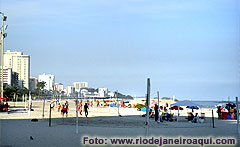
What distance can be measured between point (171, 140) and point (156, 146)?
187cm

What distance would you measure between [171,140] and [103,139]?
2457mm

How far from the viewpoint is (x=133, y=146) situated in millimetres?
11617

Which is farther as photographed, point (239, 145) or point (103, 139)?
point (103, 139)

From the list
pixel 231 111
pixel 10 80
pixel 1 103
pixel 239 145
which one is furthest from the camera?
pixel 10 80

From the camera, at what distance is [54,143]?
12.4 metres

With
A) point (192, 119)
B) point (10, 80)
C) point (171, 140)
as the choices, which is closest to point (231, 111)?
point (192, 119)

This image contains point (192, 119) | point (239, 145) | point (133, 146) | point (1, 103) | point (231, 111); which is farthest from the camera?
point (1, 103)

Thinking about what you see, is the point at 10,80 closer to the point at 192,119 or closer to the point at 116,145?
the point at 192,119

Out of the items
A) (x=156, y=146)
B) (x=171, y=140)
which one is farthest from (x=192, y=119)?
(x=156, y=146)

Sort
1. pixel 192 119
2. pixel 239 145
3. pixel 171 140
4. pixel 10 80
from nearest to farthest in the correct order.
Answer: pixel 239 145 → pixel 171 140 → pixel 192 119 → pixel 10 80

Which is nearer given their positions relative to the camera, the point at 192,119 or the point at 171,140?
the point at 171,140

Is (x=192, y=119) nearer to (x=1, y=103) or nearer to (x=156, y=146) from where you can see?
(x=156, y=146)

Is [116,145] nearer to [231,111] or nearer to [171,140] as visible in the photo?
[171,140]

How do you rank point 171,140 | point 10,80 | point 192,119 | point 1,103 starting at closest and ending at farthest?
point 171,140 < point 192,119 < point 1,103 < point 10,80
